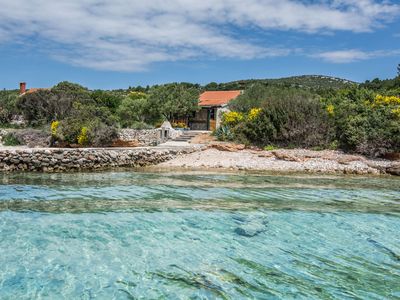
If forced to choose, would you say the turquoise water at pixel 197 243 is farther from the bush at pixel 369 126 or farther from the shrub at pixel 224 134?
the shrub at pixel 224 134

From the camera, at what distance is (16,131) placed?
3200 centimetres

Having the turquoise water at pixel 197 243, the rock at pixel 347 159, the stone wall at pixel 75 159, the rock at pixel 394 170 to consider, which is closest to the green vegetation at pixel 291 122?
the rock at pixel 347 159

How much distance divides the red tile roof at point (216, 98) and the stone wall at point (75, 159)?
1729 cm

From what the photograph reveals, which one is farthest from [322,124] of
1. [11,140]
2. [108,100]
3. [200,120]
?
[108,100]

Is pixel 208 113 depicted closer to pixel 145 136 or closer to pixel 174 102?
pixel 174 102

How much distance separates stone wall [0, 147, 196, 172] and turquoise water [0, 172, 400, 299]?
5582mm

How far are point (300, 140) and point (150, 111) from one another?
61.2 ft

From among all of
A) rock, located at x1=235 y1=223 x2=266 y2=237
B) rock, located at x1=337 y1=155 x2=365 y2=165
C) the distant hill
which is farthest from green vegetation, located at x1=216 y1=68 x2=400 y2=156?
the distant hill

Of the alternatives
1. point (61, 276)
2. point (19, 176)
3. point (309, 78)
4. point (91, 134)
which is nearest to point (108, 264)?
point (61, 276)

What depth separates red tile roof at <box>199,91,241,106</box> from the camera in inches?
1591

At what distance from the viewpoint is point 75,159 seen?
2128 cm

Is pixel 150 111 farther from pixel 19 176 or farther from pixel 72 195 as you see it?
pixel 72 195

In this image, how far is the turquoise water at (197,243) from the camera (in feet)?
20.4

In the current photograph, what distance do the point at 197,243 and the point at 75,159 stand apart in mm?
14567
